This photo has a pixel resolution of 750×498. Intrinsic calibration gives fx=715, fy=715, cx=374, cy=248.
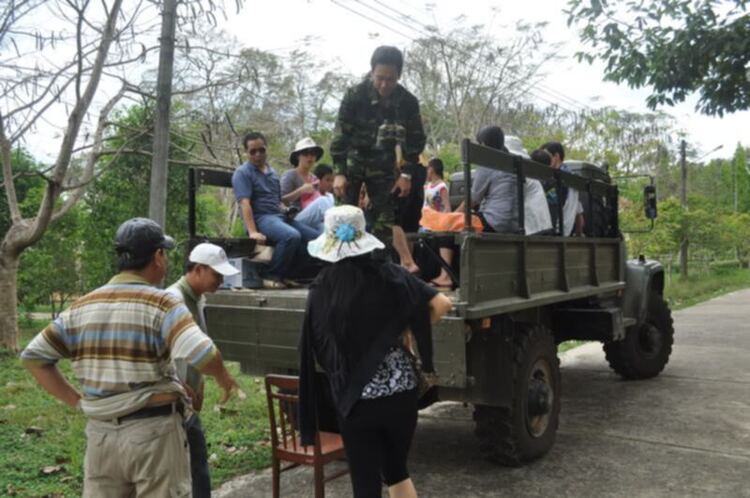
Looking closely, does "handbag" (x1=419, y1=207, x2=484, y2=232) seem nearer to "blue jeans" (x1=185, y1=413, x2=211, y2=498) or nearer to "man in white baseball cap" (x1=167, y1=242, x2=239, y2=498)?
"man in white baseball cap" (x1=167, y1=242, x2=239, y2=498)

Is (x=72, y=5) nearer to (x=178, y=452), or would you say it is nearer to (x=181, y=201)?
(x=181, y=201)

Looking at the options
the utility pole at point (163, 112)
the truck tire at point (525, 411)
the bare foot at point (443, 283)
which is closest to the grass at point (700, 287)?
the truck tire at point (525, 411)

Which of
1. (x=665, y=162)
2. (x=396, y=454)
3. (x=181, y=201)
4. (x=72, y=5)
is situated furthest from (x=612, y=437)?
(x=665, y=162)

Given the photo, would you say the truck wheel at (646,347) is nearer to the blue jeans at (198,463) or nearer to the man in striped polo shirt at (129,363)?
the blue jeans at (198,463)

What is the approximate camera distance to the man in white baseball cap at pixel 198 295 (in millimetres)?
3227

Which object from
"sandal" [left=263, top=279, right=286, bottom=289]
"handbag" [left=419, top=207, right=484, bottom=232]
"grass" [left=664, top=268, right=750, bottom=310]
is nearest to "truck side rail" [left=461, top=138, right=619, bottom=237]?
"handbag" [left=419, top=207, right=484, bottom=232]

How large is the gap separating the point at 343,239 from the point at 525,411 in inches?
88.6

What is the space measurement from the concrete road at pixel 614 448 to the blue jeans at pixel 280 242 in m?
1.35

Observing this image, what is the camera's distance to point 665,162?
1425 inches

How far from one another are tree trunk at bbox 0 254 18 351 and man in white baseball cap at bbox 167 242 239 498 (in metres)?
6.77

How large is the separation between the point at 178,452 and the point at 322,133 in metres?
22.9

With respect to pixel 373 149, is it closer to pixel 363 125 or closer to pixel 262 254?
pixel 363 125

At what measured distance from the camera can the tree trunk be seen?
30.0ft

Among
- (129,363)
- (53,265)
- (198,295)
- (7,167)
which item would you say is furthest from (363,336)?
(53,265)
